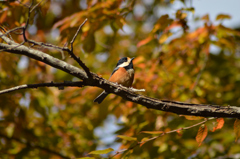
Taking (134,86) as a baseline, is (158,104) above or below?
below

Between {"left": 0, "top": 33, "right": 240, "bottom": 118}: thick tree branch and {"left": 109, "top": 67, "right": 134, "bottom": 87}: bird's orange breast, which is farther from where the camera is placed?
{"left": 109, "top": 67, "right": 134, "bottom": 87}: bird's orange breast

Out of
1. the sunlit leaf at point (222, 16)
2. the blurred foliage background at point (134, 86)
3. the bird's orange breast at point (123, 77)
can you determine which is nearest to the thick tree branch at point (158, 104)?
the blurred foliage background at point (134, 86)

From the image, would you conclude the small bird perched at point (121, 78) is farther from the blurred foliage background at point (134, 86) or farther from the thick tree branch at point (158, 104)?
the thick tree branch at point (158, 104)

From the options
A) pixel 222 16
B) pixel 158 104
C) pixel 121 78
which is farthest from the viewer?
pixel 222 16

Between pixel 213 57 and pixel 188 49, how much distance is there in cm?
161

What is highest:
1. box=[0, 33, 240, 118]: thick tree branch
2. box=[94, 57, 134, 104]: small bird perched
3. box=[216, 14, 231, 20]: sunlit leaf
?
box=[216, 14, 231, 20]: sunlit leaf

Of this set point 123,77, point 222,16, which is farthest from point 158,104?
point 222,16

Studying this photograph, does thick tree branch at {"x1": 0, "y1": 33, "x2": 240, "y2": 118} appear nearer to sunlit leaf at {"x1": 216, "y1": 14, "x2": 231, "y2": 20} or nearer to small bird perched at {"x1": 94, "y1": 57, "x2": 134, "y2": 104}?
small bird perched at {"x1": 94, "y1": 57, "x2": 134, "y2": 104}

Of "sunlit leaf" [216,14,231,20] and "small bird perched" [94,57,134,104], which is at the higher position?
"sunlit leaf" [216,14,231,20]

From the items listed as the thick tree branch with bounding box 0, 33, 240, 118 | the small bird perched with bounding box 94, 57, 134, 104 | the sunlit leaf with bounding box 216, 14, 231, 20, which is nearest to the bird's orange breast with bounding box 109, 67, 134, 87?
the small bird perched with bounding box 94, 57, 134, 104

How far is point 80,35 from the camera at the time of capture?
380cm

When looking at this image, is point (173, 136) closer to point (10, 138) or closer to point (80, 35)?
point (80, 35)

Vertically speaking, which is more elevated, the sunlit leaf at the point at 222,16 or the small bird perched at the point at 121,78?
the sunlit leaf at the point at 222,16

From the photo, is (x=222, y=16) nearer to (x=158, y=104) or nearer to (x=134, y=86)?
(x=134, y=86)
